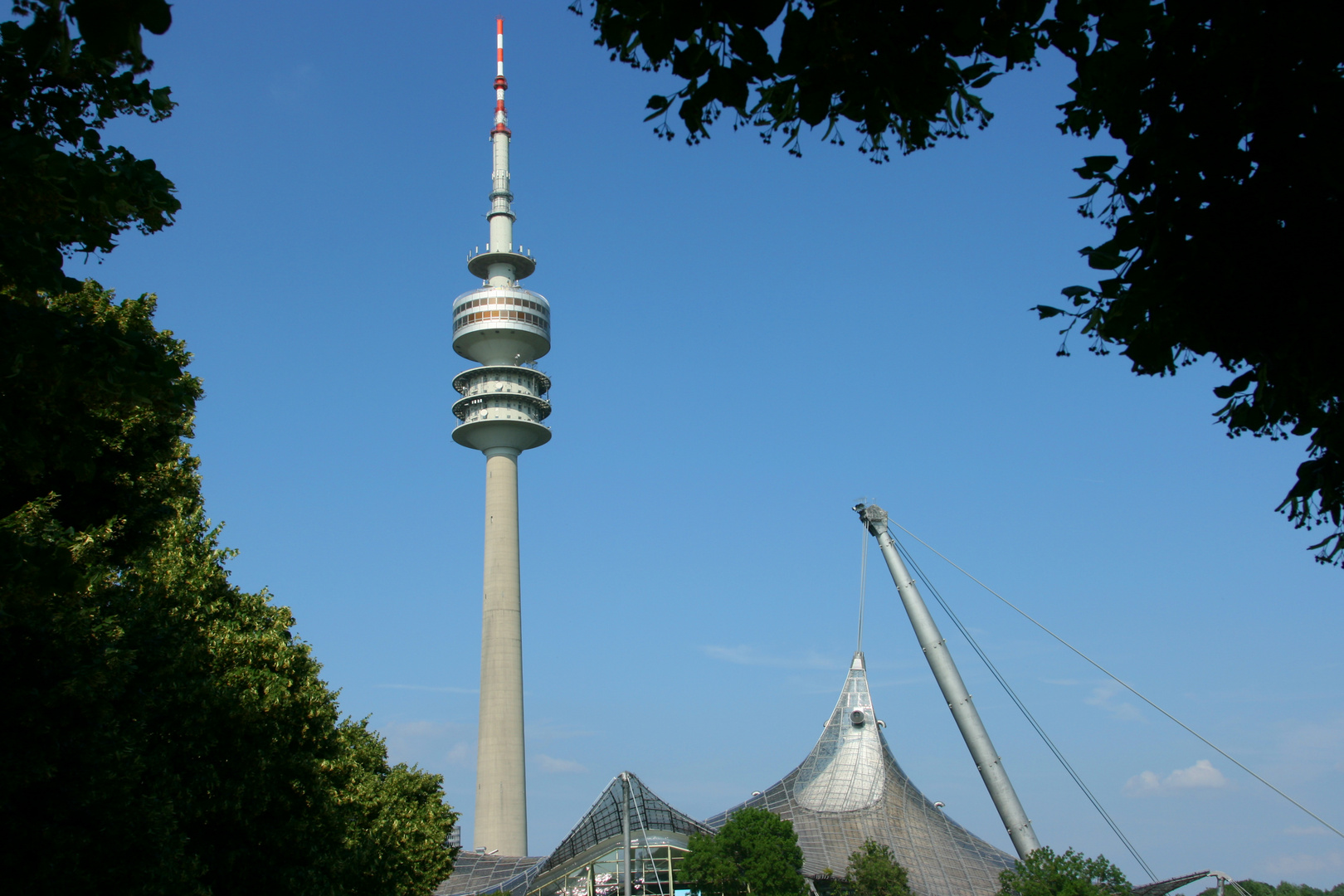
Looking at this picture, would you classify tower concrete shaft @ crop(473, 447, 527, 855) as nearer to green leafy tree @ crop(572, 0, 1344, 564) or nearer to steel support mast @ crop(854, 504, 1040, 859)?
steel support mast @ crop(854, 504, 1040, 859)

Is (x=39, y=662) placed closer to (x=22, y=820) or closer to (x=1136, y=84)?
(x=22, y=820)

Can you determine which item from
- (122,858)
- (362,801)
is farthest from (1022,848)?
→ (122,858)

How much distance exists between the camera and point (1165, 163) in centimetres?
522

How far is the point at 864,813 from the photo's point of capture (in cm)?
7369

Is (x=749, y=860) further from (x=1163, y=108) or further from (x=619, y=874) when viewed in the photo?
(x=1163, y=108)

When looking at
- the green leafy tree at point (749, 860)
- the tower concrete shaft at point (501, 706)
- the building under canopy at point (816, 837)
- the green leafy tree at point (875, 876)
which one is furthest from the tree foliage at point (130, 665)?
the tower concrete shaft at point (501, 706)

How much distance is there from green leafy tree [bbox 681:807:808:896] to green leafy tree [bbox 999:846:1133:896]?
12.9 m

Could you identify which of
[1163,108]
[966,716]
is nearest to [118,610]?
[1163,108]

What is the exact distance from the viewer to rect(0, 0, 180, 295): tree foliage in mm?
6621

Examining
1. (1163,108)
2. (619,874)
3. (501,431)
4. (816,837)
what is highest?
(501,431)

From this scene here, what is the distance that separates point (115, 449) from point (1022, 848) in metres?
48.4

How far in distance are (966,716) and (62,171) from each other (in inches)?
1900

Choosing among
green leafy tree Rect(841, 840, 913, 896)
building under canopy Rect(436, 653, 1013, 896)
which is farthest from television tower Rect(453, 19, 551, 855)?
green leafy tree Rect(841, 840, 913, 896)

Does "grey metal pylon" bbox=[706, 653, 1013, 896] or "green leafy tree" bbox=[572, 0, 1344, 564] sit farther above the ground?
"grey metal pylon" bbox=[706, 653, 1013, 896]
